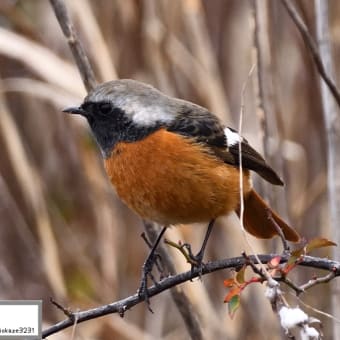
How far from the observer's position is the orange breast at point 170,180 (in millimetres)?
2020

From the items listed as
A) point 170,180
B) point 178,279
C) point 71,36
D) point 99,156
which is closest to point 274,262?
point 178,279

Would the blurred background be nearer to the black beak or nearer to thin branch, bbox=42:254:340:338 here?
the black beak

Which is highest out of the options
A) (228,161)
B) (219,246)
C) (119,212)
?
(119,212)

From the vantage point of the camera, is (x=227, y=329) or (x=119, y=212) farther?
(x=119, y=212)

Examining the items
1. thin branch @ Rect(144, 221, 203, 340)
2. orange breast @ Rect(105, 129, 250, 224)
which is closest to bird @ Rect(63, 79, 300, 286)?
orange breast @ Rect(105, 129, 250, 224)

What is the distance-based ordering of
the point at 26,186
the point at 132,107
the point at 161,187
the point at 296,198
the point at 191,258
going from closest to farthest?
1. the point at 191,258
2. the point at 161,187
3. the point at 132,107
4. the point at 26,186
5. the point at 296,198

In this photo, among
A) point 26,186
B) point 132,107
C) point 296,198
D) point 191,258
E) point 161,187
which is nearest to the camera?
point 191,258

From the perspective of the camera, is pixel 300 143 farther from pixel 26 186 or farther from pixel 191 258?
pixel 191 258

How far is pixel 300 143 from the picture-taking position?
10.9 ft

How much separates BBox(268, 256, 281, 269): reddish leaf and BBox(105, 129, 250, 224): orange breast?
571mm

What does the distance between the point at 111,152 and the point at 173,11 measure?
4.08 feet

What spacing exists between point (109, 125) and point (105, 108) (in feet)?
0.18

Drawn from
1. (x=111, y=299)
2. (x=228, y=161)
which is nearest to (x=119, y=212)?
(x=111, y=299)

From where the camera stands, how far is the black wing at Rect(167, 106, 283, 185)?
2.22 metres
